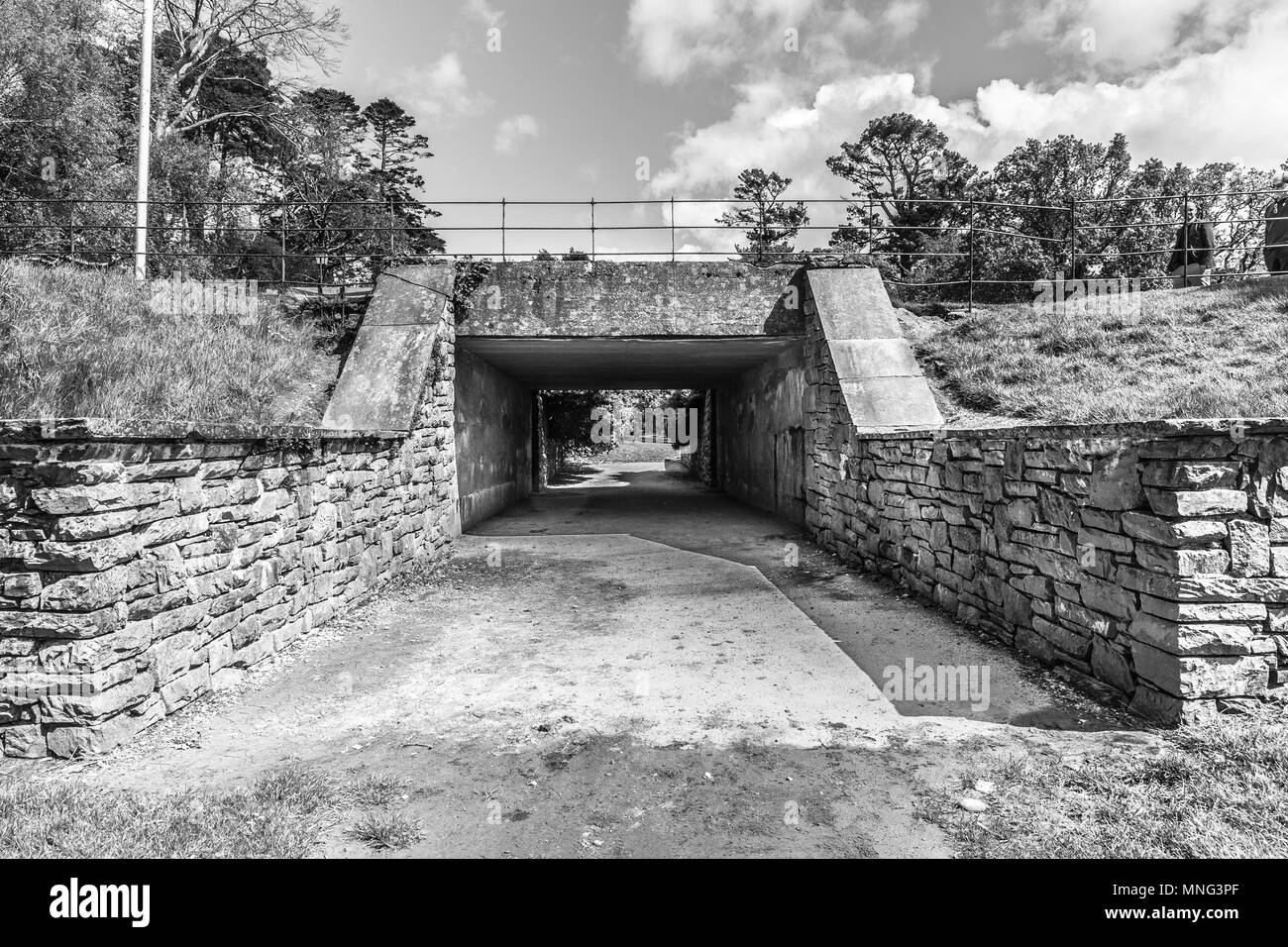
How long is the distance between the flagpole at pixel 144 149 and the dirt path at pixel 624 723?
8546mm

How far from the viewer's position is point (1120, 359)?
8.80m

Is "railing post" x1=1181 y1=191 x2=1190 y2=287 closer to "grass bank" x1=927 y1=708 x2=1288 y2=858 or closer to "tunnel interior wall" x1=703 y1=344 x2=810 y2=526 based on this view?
"tunnel interior wall" x1=703 y1=344 x2=810 y2=526

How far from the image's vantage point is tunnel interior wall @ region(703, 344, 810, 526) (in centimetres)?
1037

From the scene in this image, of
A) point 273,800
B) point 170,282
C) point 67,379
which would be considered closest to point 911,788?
point 273,800

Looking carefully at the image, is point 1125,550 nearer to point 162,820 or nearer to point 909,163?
point 162,820

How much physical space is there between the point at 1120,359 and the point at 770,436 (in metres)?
5.28

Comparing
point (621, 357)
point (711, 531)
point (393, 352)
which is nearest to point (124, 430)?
point (393, 352)

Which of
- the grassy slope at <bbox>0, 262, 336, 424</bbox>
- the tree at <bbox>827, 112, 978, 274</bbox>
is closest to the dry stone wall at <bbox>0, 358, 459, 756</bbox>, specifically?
the grassy slope at <bbox>0, 262, 336, 424</bbox>

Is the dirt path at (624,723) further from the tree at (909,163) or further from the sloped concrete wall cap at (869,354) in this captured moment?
the tree at (909,163)

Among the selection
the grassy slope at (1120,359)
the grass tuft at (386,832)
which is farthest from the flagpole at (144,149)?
the grassy slope at (1120,359)

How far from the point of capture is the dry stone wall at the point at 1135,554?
130 inches

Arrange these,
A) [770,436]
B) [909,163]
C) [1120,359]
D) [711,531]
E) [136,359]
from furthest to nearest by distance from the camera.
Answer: [909,163] → [770,436] → [711,531] → [1120,359] → [136,359]

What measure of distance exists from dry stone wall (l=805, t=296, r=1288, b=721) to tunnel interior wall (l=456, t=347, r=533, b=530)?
23.0 ft

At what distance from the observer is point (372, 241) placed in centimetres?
1930
